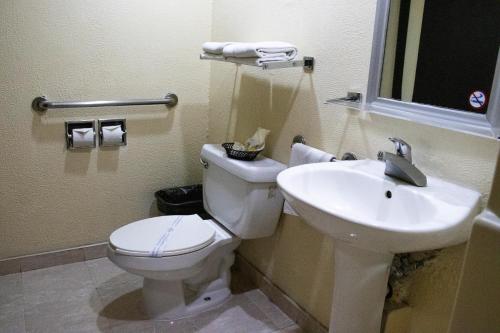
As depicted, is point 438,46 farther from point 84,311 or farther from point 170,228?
point 84,311

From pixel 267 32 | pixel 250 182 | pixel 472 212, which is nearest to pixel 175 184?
pixel 250 182

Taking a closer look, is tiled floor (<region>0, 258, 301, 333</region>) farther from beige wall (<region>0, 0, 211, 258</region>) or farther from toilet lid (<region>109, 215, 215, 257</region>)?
toilet lid (<region>109, 215, 215, 257</region>)

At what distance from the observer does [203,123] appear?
260 cm

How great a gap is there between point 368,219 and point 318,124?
0.76 m

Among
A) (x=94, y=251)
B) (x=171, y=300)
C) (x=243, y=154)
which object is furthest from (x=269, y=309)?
Answer: (x=94, y=251)

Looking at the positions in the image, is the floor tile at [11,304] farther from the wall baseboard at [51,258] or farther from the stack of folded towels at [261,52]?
the stack of folded towels at [261,52]

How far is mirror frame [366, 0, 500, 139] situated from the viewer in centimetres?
118

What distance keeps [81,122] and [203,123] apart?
0.68 metres

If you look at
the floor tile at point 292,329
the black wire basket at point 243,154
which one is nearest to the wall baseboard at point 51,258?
the black wire basket at point 243,154

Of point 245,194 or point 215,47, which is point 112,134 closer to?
point 215,47

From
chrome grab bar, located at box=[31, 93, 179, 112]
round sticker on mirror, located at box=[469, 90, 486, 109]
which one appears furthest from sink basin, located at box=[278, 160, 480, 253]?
chrome grab bar, located at box=[31, 93, 179, 112]

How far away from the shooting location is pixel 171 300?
1.98 m

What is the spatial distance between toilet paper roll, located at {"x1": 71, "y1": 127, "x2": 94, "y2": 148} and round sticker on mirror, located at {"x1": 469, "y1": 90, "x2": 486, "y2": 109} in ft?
5.80

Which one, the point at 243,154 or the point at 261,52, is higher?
the point at 261,52
